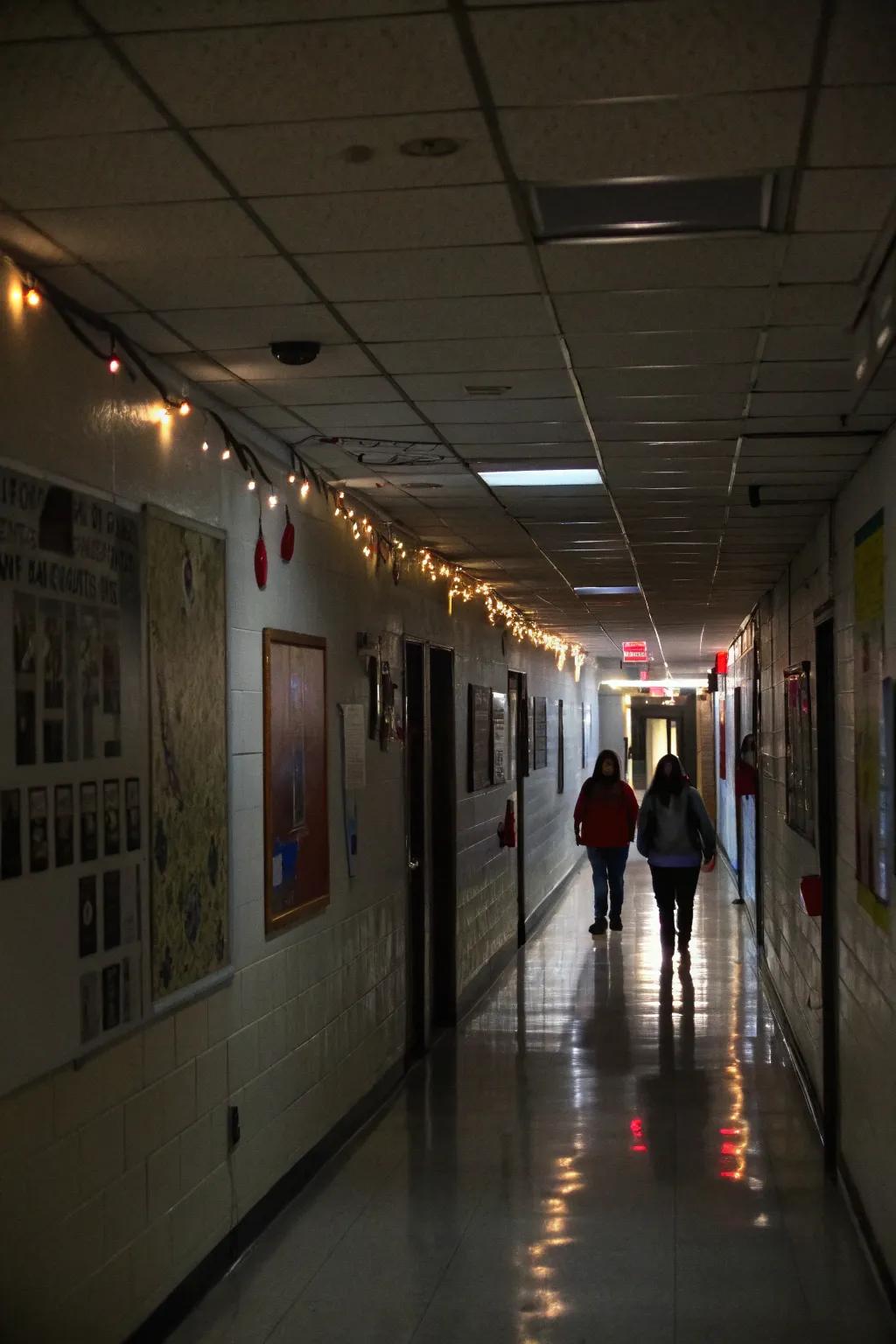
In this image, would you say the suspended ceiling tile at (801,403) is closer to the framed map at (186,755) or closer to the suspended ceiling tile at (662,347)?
the suspended ceiling tile at (662,347)

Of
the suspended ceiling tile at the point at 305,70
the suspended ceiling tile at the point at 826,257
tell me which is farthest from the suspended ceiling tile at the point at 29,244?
the suspended ceiling tile at the point at 826,257

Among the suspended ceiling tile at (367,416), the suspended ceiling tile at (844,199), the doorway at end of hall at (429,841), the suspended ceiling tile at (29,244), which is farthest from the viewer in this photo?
the doorway at end of hall at (429,841)

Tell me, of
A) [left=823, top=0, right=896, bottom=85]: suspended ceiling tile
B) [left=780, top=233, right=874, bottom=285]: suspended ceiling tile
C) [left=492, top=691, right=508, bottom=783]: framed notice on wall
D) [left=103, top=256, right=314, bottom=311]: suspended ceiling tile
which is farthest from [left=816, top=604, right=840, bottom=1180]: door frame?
[left=492, top=691, right=508, bottom=783]: framed notice on wall

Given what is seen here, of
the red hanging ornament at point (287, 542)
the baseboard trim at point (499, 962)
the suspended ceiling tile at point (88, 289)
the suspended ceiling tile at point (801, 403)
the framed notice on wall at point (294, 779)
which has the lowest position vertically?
the baseboard trim at point (499, 962)

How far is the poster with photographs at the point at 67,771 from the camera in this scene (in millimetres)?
2891

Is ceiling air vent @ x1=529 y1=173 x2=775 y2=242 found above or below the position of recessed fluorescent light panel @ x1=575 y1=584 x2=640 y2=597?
above

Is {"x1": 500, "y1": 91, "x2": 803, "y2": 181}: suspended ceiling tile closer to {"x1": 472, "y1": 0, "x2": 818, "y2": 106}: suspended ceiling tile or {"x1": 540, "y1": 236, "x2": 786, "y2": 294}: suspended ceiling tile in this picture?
{"x1": 472, "y1": 0, "x2": 818, "y2": 106}: suspended ceiling tile

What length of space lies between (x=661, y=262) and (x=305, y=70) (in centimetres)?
115

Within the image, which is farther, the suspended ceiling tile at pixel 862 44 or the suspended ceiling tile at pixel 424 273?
the suspended ceiling tile at pixel 424 273

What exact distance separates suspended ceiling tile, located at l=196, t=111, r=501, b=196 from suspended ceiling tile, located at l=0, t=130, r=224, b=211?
0.07 meters

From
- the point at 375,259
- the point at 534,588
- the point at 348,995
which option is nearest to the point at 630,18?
the point at 375,259

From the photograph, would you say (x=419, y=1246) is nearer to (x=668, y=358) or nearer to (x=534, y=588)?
Result: (x=668, y=358)

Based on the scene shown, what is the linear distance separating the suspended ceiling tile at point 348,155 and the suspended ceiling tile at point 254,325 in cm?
76

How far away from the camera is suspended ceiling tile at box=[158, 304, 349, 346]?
135 inches
